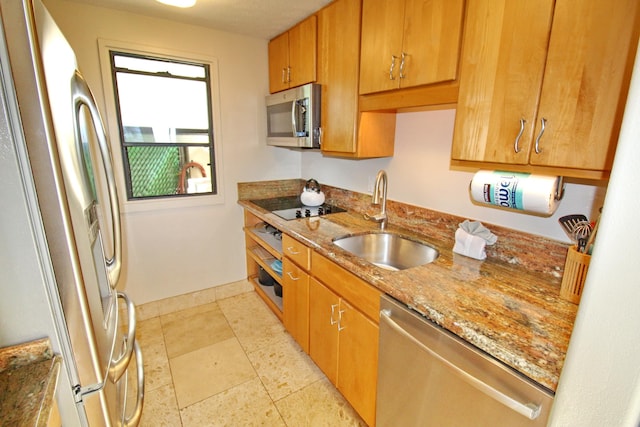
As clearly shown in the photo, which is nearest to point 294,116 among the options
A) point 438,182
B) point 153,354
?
point 438,182

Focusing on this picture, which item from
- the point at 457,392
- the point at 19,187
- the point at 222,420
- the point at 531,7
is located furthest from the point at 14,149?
the point at 222,420

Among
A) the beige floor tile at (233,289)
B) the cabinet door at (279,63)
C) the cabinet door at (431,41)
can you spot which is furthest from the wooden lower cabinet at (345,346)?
the cabinet door at (279,63)

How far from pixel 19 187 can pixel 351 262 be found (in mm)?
1137

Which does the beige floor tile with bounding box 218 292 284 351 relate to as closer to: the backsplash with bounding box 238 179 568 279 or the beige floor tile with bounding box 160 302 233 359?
the beige floor tile with bounding box 160 302 233 359

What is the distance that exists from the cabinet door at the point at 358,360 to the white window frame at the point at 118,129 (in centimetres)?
165

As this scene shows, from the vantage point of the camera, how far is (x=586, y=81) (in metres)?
0.88

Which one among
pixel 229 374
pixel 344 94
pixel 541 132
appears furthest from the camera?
pixel 229 374

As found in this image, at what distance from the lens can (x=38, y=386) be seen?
609 mm

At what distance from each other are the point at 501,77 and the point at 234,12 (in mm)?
1762

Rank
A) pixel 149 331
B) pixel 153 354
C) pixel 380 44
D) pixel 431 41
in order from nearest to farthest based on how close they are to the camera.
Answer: pixel 431 41 → pixel 380 44 → pixel 153 354 → pixel 149 331

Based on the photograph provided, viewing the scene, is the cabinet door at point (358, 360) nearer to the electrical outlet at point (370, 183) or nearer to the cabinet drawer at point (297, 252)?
the cabinet drawer at point (297, 252)

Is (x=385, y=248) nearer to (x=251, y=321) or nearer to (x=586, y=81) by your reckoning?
(x=586, y=81)

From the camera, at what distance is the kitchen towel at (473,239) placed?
145cm

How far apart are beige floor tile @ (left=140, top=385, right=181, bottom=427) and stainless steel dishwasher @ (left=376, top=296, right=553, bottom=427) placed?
1.11 meters
